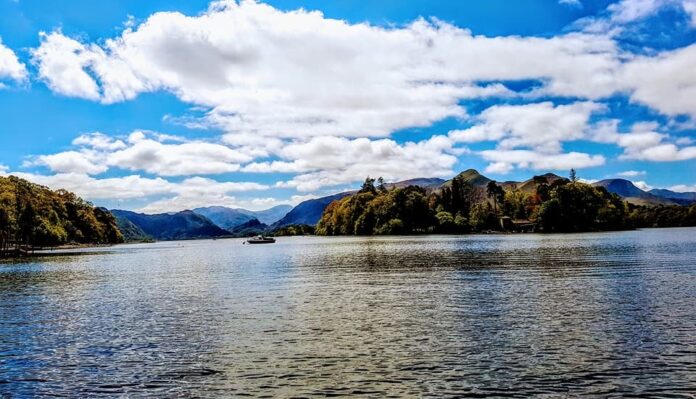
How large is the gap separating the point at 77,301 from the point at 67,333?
842 inches

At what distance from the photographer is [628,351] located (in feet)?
96.9

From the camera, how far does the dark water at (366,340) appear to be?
25.2 m

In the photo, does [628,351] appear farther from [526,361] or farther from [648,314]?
[648,314]

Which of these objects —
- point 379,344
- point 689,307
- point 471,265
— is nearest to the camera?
point 379,344

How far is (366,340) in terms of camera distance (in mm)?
34500

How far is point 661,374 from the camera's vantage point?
2522cm

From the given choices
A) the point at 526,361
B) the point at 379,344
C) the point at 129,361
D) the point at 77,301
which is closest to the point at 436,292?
the point at 379,344

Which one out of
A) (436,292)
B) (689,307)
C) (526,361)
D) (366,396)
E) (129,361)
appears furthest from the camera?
(436,292)

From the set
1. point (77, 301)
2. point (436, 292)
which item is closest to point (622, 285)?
point (436, 292)

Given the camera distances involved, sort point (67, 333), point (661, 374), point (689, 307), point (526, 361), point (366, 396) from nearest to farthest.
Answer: point (366, 396) → point (661, 374) → point (526, 361) → point (67, 333) → point (689, 307)

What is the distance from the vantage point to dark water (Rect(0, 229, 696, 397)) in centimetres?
2525

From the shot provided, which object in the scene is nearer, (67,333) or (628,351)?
(628,351)

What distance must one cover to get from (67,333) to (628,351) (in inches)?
1458

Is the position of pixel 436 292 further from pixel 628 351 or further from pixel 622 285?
pixel 628 351
